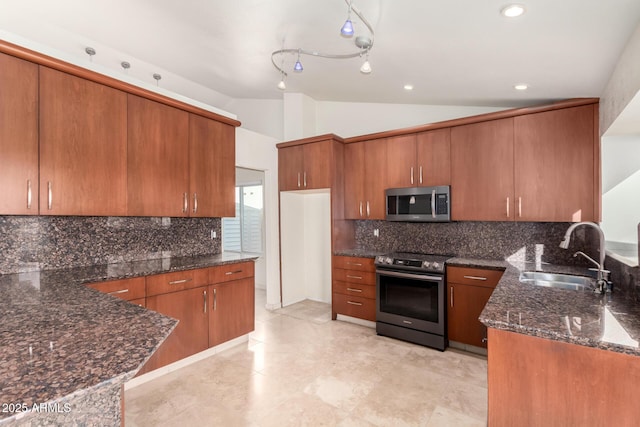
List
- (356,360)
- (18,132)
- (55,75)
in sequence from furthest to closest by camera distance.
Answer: (356,360)
(55,75)
(18,132)

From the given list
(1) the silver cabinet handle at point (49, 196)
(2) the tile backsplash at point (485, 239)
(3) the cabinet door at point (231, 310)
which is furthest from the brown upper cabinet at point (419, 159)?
(1) the silver cabinet handle at point (49, 196)

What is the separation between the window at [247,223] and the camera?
552 cm

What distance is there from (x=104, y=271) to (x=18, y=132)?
3.65 ft

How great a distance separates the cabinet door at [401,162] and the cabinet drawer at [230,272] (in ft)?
6.49

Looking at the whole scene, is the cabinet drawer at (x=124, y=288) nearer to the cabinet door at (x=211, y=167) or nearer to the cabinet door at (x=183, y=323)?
the cabinet door at (x=183, y=323)

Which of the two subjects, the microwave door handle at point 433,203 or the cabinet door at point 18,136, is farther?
the microwave door handle at point 433,203

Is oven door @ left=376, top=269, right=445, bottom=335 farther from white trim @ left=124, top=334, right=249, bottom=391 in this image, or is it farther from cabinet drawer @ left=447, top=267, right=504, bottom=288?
white trim @ left=124, top=334, right=249, bottom=391

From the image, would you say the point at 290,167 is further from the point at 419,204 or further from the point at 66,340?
the point at 66,340

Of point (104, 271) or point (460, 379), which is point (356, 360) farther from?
point (104, 271)

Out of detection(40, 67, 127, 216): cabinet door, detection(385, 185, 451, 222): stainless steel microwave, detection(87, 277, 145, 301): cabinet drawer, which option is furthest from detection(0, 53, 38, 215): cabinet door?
detection(385, 185, 451, 222): stainless steel microwave

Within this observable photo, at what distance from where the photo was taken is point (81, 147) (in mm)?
2332

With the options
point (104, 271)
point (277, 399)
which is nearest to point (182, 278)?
point (104, 271)

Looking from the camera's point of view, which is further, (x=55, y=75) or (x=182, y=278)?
(x=182, y=278)

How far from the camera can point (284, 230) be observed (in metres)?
4.51
